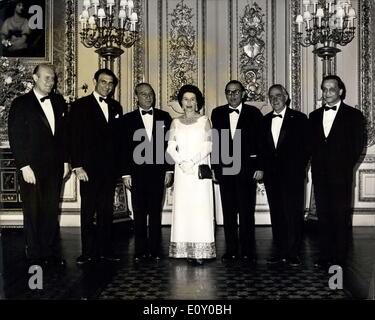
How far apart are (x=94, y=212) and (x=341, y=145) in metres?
2.07

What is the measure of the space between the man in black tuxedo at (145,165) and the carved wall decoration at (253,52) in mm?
2292

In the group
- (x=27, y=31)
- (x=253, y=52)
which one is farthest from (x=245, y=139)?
(x=27, y=31)

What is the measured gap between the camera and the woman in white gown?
481 cm

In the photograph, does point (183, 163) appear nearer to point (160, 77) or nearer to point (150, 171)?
point (150, 171)

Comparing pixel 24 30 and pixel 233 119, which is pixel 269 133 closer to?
pixel 233 119

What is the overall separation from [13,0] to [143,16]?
1487 mm

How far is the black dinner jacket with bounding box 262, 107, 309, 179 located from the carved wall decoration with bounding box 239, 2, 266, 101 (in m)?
2.25

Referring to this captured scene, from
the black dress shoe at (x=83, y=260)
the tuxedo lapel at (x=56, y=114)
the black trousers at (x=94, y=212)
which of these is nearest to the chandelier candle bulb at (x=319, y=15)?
the black trousers at (x=94, y=212)

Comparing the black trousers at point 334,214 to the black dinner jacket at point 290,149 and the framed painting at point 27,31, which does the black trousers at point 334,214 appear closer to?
the black dinner jacket at point 290,149

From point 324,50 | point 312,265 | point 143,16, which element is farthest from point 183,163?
point 143,16

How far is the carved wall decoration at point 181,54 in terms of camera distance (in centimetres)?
705

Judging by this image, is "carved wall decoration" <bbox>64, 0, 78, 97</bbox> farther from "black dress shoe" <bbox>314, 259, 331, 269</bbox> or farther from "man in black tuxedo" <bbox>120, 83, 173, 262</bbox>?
"black dress shoe" <bbox>314, 259, 331, 269</bbox>
